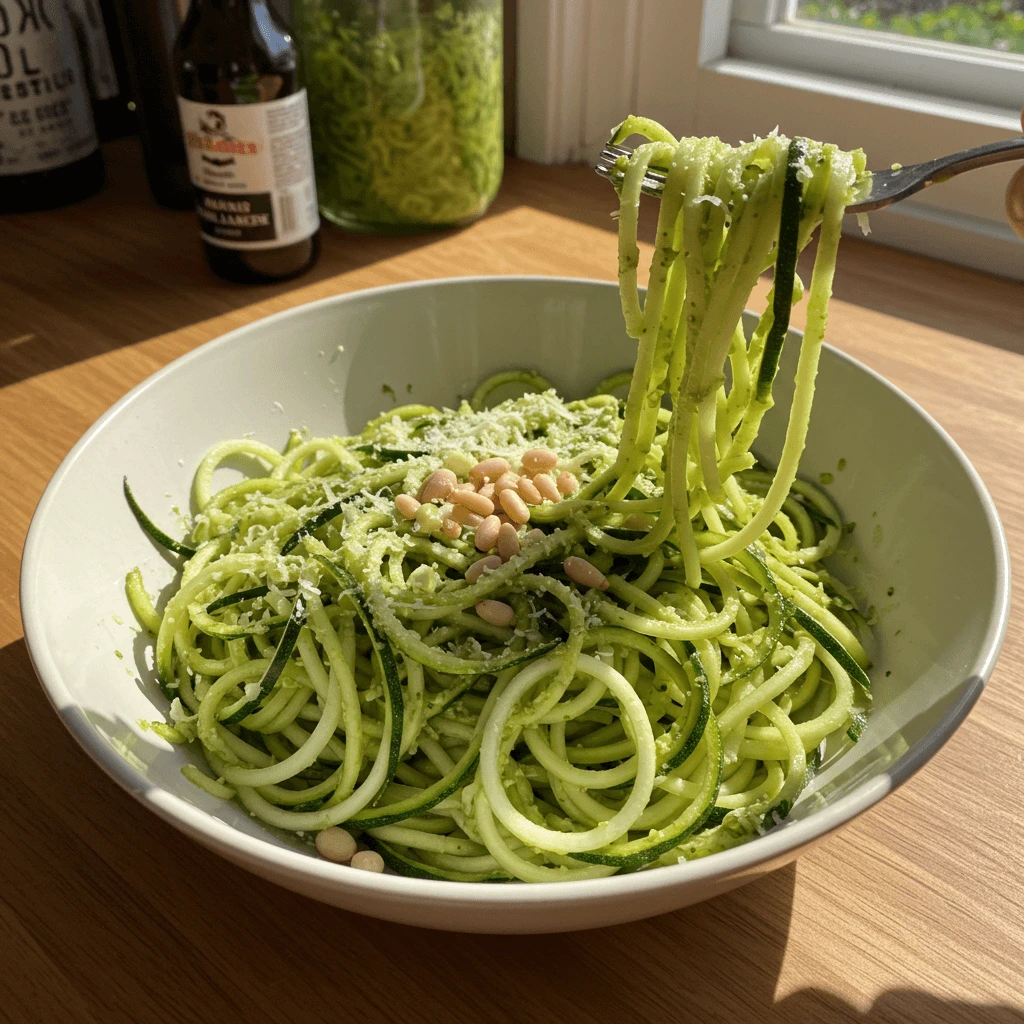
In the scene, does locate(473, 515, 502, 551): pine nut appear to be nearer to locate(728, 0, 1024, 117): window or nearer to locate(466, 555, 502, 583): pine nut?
locate(466, 555, 502, 583): pine nut

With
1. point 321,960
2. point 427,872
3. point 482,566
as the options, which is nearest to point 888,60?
point 482,566

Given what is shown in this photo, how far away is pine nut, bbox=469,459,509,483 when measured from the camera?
108 cm

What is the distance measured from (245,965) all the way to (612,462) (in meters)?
0.62

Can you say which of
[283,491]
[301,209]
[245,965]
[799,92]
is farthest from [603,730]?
[799,92]

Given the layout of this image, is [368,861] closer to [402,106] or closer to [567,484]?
[567,484]

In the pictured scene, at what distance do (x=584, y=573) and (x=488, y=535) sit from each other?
0.11m

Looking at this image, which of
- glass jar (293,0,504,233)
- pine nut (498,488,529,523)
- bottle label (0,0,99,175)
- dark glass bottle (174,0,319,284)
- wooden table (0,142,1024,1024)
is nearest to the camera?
wooden table (0,142,1024,1024)

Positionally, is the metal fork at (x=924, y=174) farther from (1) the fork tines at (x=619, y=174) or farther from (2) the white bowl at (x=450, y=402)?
(2) the white bowl at (x=450, y=402)

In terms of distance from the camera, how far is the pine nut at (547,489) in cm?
105

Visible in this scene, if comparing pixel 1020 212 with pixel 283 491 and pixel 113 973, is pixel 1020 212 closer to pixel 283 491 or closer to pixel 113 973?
pixel 283 491

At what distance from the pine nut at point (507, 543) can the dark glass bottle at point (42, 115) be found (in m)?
1.52

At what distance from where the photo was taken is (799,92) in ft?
6.45

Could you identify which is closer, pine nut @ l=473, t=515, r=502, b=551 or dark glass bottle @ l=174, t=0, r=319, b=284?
pine nut @ l=473, t=515, r=502, b=551

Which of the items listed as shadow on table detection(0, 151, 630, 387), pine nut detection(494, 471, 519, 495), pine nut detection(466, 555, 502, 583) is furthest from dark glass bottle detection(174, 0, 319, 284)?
pine nut detection(466, 555, 502, 583)
